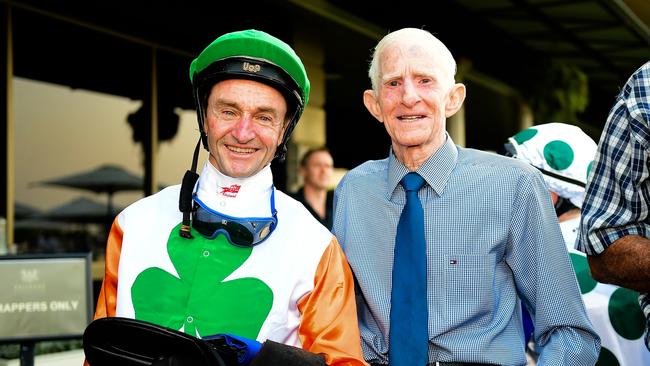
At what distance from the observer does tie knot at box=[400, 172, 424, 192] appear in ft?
6.89

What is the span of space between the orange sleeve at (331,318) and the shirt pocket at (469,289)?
Answer: 11.3 inches

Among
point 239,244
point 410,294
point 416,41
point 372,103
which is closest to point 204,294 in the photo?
point 239,244

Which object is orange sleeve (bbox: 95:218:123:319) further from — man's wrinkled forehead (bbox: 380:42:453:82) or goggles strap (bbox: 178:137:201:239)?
man's wrinkled forehead (bbox: 380:42:453:82)

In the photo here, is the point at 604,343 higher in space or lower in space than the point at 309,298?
lower

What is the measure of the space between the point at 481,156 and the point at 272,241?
0.68m

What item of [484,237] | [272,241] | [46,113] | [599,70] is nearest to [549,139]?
[484,237]

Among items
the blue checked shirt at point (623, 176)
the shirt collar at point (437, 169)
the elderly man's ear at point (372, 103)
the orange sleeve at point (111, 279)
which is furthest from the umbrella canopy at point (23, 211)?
the blue checked shirt at point (623, 176)

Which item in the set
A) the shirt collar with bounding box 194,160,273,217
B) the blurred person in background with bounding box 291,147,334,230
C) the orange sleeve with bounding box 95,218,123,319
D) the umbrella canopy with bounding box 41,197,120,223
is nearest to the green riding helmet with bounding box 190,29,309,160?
the shirt collar with bounding box 194,160,273,217

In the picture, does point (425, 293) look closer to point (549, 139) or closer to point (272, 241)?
point (272, 241)

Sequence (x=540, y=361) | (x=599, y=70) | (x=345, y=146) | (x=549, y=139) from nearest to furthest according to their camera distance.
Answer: (x=540, y=361)
(x=549, y=139)
(x=345, y=146)
(x=599, y=70)

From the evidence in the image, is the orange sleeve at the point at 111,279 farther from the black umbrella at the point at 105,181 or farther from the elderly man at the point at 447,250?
the black umbrella at the point at 105,181

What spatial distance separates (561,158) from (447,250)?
0.91 metres

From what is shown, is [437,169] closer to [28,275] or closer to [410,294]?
[410,294]

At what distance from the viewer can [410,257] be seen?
2.02 meters
